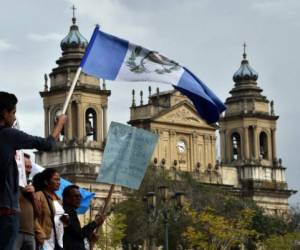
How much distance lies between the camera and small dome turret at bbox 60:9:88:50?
74.2m

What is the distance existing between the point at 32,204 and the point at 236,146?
231 feet

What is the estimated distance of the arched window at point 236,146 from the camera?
3228 inches

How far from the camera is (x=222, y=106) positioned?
17203mm

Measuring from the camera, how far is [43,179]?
13250 mm

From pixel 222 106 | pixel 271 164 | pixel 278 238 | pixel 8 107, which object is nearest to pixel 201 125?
pixel 271 164

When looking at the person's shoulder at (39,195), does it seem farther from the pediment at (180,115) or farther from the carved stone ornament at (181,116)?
the carved stone ornament at (181,116)

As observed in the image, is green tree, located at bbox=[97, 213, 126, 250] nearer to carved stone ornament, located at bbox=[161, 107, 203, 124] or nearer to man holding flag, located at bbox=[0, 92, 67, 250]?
carved stone ornament, located at bbox=[161, 107, 203, 124]

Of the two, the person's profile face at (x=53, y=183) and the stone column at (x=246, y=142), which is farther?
the stone column at (x=246, y=142)

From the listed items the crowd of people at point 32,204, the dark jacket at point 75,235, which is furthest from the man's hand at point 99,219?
the dark jacket at point 75,235

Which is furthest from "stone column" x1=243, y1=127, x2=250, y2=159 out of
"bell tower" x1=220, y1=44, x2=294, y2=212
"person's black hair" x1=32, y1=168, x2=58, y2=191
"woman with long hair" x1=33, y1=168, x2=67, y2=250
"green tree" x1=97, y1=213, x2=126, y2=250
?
"person's black hair" x1=32, y1=168, x2=58, y2=191

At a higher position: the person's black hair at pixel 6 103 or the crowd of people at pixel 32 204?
the person's black hair at pixel 6 103

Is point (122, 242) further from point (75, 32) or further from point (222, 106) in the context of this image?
point (222, 106)

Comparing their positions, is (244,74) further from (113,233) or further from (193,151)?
(113,233)

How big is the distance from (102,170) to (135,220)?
4596 cm
